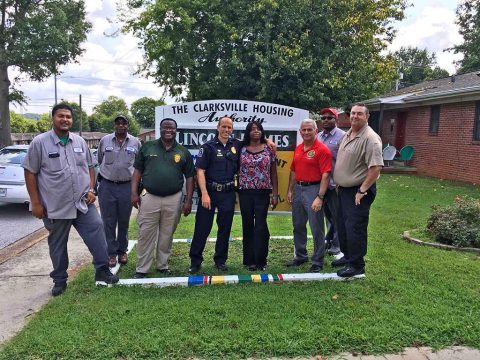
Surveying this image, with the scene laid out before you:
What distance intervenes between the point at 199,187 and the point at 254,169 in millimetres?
636

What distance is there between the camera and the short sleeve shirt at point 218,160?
4.71 meters

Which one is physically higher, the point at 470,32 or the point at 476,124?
the point at 470,32

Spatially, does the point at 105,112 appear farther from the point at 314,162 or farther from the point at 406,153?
the point at 314,162

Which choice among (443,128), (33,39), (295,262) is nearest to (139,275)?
(295,262)

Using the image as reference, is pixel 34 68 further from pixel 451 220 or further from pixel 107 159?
pixel 451 220

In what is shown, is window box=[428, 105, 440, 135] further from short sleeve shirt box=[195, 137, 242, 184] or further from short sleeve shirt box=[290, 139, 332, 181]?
short sleeve shirt box=[195, 137, 242, 184]

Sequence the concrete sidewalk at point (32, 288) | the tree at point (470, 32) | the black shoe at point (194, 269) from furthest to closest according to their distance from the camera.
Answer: the tree at point (470, 32)
the black shoe at point (194, 269)
the concrete sidewalk at point (32, 288)

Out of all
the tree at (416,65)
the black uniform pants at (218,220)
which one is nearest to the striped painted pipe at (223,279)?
the black uniform pants at (218,220)

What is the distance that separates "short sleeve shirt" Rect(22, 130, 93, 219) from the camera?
4.11 meters

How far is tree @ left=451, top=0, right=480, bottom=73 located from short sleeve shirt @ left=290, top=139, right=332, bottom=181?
3166 cm

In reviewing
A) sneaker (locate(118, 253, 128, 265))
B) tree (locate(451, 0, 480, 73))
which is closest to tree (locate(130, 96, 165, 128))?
tree (locate(451, 0, 480, 73))

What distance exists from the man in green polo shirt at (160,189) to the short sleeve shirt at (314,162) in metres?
1.21

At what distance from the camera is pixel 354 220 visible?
4.43 m

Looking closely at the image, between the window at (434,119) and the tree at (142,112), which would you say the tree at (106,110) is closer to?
the tree at (142,112)
